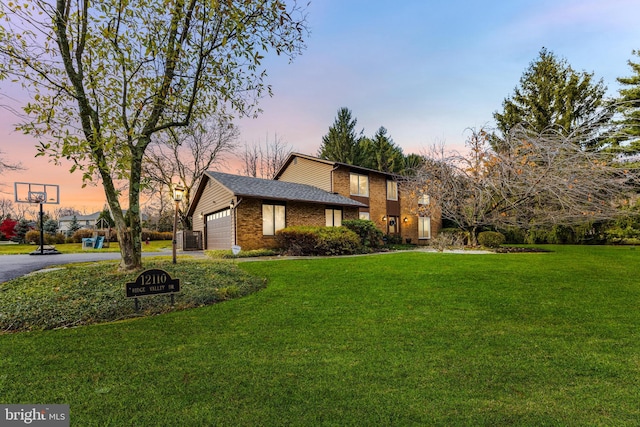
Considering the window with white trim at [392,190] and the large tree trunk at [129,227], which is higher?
Result: the window with white trim at [392,190]

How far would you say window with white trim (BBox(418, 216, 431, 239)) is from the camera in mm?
24906

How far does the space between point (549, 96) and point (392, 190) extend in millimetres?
13481

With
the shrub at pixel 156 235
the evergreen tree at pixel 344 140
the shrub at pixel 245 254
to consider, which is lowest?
Answer: the shrub at pixel 245 254

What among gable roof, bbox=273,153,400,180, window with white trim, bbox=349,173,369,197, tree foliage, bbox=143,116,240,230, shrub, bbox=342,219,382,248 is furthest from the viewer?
tree foliage, bbox=143,116,240,230

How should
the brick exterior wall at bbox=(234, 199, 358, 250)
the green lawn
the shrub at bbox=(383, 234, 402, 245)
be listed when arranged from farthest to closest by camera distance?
1. the shrub at bbox=(383, 234, 402, 245)
2. the brick exterior wall at bbox=(234, 199, 358, 250)
3. the green lawn

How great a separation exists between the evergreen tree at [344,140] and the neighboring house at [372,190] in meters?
12.3

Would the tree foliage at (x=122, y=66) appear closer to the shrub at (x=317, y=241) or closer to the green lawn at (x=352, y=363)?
the green lawn at (x=352, y=363)

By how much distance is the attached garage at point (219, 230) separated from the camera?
15.8 meters

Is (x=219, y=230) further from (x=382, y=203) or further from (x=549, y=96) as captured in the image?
(x=549, y=96)

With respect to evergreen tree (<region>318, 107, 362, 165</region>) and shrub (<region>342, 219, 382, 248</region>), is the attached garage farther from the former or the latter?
evergreen tree (<region>318, 107, 362, 165</region>)

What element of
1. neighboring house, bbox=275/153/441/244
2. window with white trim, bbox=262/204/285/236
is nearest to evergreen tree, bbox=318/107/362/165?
neighboring house, bbox=275/153/441/244

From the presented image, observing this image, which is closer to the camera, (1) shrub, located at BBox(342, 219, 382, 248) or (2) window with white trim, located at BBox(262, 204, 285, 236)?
(2) window with white trim, located at BBox(262, 204, 285, 236)

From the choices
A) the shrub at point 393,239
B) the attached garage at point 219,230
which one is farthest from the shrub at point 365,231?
the attached garage at point 219,230

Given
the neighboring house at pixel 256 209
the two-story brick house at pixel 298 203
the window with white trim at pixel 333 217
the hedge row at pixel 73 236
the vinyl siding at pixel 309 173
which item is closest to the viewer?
the neighboring house at pixel 256 209
